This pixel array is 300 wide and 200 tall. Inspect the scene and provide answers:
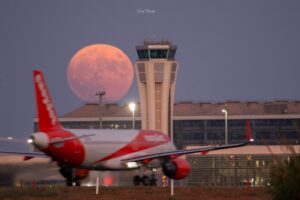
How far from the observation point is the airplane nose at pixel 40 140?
54.0m

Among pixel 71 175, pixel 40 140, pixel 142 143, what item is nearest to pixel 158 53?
pixel 142 143

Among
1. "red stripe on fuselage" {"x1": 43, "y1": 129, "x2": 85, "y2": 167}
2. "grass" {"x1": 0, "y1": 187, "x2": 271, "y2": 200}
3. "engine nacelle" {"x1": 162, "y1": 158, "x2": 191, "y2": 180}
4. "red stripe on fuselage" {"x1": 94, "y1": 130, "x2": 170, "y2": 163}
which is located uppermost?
"red stripe on fuselage" {"x1": 94, "y1": 130, "x2": 170, "y2": 163}

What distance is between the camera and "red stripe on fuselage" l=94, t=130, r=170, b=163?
6351 cm

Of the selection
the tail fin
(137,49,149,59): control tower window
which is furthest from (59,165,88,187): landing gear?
(137,49,149,59): control tower window

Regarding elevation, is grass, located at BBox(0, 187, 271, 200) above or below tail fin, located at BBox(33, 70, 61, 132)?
below

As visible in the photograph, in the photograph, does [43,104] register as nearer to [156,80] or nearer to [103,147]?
A: [103,147]

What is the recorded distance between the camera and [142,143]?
2576 inches

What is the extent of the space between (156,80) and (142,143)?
5838cm

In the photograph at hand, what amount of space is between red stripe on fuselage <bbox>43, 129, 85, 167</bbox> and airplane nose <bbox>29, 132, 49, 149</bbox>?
0.42 meters

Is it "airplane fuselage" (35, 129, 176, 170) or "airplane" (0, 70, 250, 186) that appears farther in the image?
"airplane fuselage" (35, 129, 176, 170)

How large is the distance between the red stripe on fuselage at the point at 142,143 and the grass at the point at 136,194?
522 inches

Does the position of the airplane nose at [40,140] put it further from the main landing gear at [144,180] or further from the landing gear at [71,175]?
the main landing gear at [144,180]

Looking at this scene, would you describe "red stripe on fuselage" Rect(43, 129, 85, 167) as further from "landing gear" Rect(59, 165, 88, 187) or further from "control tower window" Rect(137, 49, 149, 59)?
"control tower window" Rect(137, 49, 149, 59)

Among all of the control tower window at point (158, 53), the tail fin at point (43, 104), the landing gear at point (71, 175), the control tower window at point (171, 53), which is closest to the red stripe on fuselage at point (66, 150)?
the tail fin at point (43, 104)
